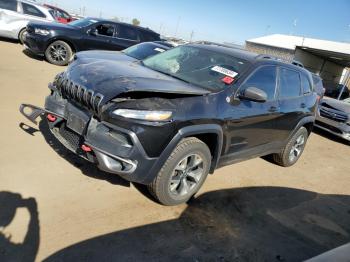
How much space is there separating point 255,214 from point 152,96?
6.64ft

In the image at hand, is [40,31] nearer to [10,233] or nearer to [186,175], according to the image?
[186,175]

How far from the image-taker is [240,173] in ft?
18.3

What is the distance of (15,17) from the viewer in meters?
12.4

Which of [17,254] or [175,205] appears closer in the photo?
[17,254]

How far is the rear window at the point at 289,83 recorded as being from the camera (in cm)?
523

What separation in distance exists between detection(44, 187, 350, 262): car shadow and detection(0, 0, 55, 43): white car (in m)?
10.8

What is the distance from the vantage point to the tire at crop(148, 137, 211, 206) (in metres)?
3.69

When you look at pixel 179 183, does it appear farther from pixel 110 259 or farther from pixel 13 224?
pixel 13 224

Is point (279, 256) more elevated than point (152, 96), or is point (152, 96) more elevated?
point (152, 96)

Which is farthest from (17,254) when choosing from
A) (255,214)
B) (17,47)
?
(17,47)

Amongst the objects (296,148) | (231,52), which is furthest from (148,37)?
(231,52)

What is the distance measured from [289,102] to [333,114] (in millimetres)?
5250

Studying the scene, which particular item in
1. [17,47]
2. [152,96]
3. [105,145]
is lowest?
[17,47]

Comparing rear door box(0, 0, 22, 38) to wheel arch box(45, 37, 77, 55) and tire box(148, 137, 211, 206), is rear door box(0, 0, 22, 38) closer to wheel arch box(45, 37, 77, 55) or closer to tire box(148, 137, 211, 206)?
wheel arch box(45, 37, 77, 55)
